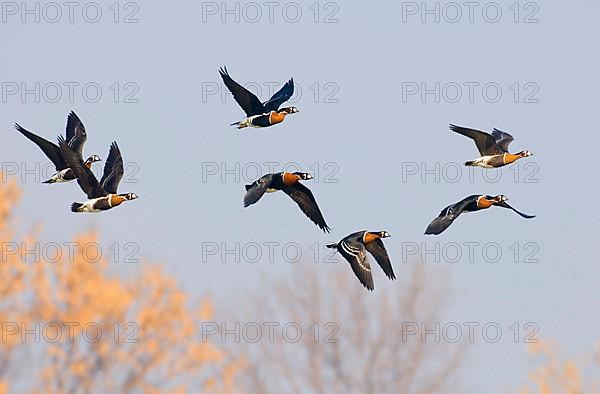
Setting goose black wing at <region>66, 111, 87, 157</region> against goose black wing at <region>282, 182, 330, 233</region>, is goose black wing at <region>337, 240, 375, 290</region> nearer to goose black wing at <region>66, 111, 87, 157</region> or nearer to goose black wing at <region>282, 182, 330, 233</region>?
goose black wing at <region>282, 182, 330, 233</region>

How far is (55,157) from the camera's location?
18.8 m

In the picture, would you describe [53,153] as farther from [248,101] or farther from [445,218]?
[445,218]

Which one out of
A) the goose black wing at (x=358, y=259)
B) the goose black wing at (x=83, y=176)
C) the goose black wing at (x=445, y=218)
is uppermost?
the goose black wing at (x=83, y=176)

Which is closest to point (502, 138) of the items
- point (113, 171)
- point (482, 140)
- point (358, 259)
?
point (482, 140)

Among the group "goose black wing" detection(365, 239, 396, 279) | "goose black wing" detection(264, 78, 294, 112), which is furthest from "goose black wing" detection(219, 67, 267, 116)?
"goose black wing" detection(365, 239, 396, 279)

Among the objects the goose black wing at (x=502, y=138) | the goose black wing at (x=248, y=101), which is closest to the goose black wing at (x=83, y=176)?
the goose black wing at (x=248, y=101)

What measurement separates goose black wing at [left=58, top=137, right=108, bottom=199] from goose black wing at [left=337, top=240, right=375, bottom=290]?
9.41ft

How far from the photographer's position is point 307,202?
19.8 metres

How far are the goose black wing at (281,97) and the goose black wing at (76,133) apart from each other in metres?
2.45

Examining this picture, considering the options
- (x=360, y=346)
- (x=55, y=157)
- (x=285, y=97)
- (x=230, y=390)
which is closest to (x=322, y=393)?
(x=360, y=346)

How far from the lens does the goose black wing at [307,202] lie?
19.8 meters

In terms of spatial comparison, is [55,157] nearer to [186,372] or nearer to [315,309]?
[186,372]

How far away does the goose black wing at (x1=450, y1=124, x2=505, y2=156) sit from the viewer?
731 inches

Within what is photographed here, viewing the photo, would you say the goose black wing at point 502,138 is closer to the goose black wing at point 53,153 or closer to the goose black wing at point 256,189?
the goose black wing at point 256,189
